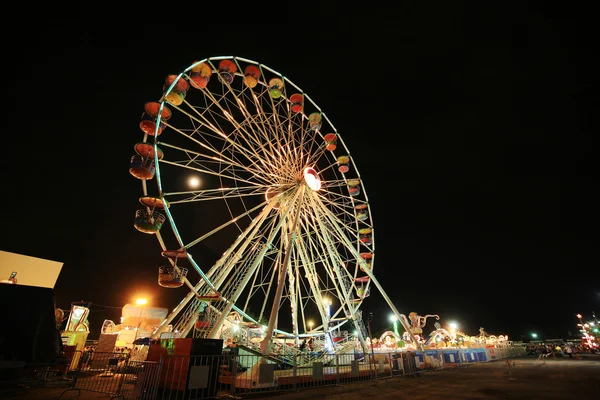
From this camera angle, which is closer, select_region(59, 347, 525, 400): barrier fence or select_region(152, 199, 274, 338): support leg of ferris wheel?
select_region(59, 347, 525, 400): barrier fence

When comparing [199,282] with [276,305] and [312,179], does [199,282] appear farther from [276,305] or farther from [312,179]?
[312,179]

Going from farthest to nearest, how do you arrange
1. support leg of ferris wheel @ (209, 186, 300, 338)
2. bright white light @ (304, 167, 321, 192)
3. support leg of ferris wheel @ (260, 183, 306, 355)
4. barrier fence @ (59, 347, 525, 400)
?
1. bright white light @ (304, 167, 321, 192)
2. support leg of ferris wheel @ (209, 186, 300, 338)
3. support leg of ferris wheel @ (260, 183, 306, 355)
4. barrier fence @ (59, 347, 525, 400)

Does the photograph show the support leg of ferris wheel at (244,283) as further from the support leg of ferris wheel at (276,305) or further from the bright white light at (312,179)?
the bright white light at (312,179)

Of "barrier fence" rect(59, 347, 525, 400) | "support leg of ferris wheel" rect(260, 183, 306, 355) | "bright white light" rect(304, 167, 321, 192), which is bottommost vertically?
"barrier fence" rect(59, 347, 525, 400)

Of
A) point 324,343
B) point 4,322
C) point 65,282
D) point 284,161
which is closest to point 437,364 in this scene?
point 324,343

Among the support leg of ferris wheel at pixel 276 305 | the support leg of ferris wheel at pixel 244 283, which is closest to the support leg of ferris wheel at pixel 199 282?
the support leg of ferris wheel at pixel 244 283

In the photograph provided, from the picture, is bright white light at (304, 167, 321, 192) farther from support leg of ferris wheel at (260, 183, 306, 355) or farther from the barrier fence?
the barrier fence

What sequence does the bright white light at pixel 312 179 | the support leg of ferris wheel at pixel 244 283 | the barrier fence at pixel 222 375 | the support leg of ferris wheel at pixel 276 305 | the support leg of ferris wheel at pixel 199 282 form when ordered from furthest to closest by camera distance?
1. the bright white light at pixel 312 179
2. the support leg of ferris wheel at pixel 199 282
3. the support leg of ferris wheel at pixel 244 283
4. the support leg of ferris wheel at pixel 276 305
5. the barrier fence at pixel 222 375

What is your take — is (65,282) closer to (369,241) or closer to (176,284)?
(176,284)

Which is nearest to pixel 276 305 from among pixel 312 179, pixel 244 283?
pixel 244 283

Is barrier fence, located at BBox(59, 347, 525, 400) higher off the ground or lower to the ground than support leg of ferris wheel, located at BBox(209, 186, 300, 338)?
lower

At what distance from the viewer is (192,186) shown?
1481 centimetres

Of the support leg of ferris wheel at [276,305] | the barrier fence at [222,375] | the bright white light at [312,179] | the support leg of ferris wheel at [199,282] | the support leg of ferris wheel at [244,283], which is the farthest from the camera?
the bright white light at [312,179]

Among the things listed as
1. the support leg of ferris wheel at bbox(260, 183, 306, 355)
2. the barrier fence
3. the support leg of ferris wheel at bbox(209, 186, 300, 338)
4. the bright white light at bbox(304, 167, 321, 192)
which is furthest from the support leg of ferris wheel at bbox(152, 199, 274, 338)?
the bright white light at bbox(304, 167, 321, 192)
